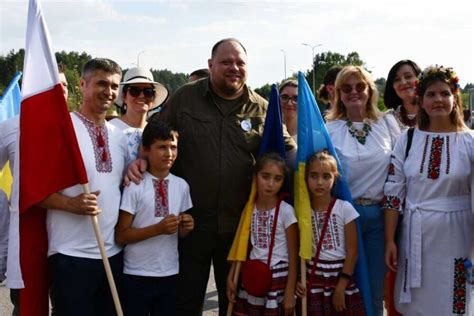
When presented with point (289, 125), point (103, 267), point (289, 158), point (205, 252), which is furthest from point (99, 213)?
point (289, 125)

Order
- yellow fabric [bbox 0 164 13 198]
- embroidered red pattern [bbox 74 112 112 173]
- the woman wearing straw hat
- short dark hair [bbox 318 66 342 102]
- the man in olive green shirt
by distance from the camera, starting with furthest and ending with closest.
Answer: short dark hair [bbox 318 66 342 102]
the woman wearing straw hat
yellow fabric [bbox 0 164 13 198]
the man in olive green shirt
embroidered red pattern [bbox 74 112 112 173]

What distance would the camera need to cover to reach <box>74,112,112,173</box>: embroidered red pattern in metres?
3.56

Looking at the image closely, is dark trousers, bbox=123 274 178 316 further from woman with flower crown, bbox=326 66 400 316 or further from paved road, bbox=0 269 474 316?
paved road, bbox=0 269 474 316

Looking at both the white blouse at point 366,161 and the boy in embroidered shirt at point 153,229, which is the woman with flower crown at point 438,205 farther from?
the boy in embroidered shirt at point 153,229

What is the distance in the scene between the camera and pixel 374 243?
4.08 m

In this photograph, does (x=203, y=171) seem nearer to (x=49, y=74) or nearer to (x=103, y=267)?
(x=103, y=267)

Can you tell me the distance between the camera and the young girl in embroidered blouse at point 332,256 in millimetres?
3801

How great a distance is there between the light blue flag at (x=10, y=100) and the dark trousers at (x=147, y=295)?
2.78m

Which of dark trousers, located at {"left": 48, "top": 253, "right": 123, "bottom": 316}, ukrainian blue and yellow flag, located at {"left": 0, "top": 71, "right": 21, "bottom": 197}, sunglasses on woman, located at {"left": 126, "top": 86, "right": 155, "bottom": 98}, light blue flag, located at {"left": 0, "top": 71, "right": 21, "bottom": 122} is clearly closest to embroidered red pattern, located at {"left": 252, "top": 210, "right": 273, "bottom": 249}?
dark trousers, located at {"left": 48, "top": 253, "right": 123, "bottom": 316}

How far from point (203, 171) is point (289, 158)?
736 millimetres

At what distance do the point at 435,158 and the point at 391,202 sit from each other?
0.46m

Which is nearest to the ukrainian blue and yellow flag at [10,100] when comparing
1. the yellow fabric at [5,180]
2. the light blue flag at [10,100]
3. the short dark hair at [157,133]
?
the light blue flag at [10,100]

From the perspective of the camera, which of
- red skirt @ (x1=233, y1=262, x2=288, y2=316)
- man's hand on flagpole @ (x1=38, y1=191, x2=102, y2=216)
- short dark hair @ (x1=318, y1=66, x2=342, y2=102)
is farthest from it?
short dark hair @ (x1=318, y1=66, x2=342, y2=102)

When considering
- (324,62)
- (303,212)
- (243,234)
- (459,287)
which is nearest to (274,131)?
(303,212)
